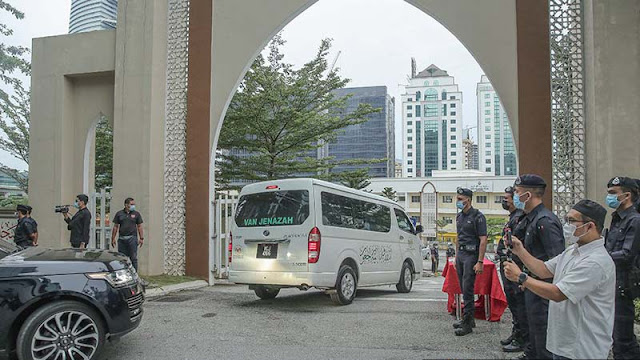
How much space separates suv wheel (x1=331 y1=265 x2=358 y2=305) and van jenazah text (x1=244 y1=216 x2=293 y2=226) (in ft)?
4.07

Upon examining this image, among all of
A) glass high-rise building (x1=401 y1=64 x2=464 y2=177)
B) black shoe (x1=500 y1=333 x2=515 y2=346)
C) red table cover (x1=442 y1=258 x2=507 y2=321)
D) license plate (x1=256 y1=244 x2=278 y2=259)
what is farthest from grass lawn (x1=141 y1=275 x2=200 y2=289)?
glass high-rise building (x1=401 y1=64 x2=464 y2=177)

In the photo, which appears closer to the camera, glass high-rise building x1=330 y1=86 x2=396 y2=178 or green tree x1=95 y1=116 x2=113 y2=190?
green tree x1=95 y1=116 x2=113 y2=190

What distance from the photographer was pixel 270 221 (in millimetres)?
7859

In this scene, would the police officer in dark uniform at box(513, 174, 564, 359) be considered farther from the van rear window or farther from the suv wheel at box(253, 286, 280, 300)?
the suv wheel at box(253, 286, 280, 300)

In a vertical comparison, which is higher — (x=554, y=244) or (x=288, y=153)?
(x=288, y=153)

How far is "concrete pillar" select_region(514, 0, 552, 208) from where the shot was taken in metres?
9.05

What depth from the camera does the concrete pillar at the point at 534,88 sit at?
9.05 metres

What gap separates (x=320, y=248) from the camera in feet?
24.6

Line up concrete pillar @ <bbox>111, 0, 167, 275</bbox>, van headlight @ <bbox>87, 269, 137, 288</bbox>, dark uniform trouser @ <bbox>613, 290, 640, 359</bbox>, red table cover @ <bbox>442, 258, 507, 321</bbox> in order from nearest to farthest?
dark uniform trouser @ <bbox>613, 290, 640, 359</bbox> < van headlight @ <bbox>87, 269, 137, 288</bbox> < red table cover @ <bbox>442, 258, 507, 321</bbox> < concrete pillar @ <bbox>111, 0, 167, 275</bbox>

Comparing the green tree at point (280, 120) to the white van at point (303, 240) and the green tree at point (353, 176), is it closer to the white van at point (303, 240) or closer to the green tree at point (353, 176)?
the green tree at point (353, 176)

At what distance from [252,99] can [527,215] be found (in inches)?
621

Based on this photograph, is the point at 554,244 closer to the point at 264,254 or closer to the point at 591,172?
the point at 264,254

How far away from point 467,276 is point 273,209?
3345 mm

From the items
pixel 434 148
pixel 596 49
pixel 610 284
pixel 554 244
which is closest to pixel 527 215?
pixel 554 244
